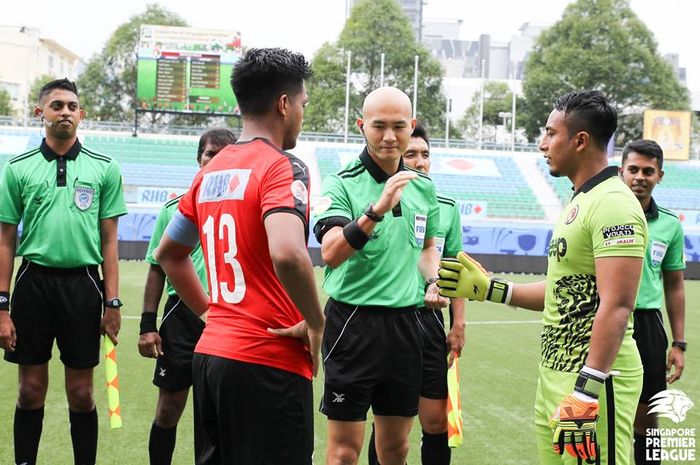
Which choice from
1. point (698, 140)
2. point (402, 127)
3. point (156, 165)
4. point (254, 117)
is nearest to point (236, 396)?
point (254, 117)

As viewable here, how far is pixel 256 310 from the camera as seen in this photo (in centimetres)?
291

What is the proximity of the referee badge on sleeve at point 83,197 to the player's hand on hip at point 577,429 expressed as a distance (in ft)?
10.7

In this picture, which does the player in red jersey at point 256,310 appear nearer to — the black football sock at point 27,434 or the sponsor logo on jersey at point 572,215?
the sponsor logo on jersey at point 572,215

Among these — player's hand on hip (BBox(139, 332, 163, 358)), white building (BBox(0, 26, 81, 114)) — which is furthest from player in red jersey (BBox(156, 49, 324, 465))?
white building (BBox(0, 26, 81, 114))

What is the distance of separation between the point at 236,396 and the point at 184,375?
7.21 ft

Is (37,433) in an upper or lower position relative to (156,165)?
lower

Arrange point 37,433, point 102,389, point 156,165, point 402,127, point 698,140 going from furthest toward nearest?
point 698,140 < point 156,165 < point 102,389 < point 37,433 < point 402,127

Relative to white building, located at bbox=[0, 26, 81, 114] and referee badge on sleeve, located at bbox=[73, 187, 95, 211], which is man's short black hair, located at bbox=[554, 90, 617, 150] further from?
white building, located at bbox=[0, 26, 81, 114]

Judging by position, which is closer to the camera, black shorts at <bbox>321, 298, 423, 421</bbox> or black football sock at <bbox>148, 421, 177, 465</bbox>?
black shorts at <bbox>321, 298, 423, 421</bbox>

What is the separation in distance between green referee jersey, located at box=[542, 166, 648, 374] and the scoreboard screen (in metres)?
31.8

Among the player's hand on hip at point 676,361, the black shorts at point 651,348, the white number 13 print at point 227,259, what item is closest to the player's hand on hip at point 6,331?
the white number 13 print at point 227,259

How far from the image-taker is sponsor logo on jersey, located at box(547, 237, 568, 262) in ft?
10.7

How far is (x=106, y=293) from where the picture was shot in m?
5.06

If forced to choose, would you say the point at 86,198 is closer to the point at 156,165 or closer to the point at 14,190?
the point at 14,190
